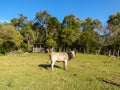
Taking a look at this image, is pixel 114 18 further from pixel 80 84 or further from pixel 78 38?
pixel 80 84

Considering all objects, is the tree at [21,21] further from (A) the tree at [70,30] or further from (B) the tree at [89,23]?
(B) the tree at [89,23]

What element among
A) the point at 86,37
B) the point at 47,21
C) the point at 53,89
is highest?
the point at 47,21

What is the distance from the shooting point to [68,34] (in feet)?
141

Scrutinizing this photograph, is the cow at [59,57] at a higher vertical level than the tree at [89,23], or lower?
lower

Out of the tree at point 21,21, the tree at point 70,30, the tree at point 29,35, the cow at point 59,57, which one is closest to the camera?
the cow at point 59,57

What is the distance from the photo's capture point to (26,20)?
48.6 metres

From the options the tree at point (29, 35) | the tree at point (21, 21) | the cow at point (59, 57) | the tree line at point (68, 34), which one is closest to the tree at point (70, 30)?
the tree line at point (68, 34)

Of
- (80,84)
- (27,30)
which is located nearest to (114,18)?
(27,30)

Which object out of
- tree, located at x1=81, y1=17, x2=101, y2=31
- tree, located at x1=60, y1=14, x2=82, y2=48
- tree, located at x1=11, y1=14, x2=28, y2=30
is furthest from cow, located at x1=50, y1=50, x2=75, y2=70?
tree, located at x1=11, y1=14, x2=28, y2=30

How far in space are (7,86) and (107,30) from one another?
110 feet

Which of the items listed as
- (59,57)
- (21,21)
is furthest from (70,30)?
(59,57)

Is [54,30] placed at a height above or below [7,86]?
above

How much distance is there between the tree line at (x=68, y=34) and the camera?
1452 inches

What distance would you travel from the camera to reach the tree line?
36.9 m
